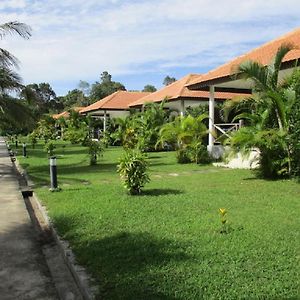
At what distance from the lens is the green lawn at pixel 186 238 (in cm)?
427

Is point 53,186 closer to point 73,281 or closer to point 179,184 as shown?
point 179,184

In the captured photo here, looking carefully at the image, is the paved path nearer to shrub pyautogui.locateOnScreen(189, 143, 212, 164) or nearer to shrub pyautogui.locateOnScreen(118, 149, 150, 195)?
shrub pyautogui.locateOnScreen(118, 149, 150, 195)

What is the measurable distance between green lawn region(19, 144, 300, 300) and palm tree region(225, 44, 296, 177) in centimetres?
80

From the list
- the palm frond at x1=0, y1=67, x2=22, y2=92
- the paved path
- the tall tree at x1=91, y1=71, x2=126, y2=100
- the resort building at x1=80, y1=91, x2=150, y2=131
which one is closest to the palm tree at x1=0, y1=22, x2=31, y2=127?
the palm frond at x1=0, y1=67, x2=22, y2=92

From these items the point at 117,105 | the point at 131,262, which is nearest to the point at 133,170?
the point at 131,262

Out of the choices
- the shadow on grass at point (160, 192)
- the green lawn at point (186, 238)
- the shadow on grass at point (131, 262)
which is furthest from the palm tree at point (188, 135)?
the shadow on grass at point (131, 262)

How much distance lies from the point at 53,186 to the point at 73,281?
6.18 meters

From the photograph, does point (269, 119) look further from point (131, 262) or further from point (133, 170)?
point (131, 262)

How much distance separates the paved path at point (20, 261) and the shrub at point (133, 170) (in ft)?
6.88

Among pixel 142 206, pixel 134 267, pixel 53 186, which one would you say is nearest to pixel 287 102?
pixel 142 206

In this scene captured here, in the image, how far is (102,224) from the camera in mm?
6906

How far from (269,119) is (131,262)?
7.83 meters

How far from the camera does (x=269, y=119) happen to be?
38.7 feet

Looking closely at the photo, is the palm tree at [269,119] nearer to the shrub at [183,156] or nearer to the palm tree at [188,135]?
the palm tree at [188,135]
